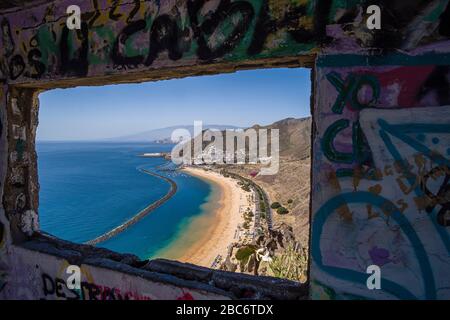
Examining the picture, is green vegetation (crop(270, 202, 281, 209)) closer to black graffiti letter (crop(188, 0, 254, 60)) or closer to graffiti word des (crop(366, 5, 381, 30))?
black graffiti letter (crop(188, 0, 254, 60))

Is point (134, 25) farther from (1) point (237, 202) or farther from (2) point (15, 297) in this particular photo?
(1) point (237, 202)

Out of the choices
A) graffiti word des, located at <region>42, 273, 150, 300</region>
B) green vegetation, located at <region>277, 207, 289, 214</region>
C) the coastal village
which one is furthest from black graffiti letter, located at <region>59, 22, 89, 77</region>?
green vegetation, located at <region>277, 207, 289, 214</region>

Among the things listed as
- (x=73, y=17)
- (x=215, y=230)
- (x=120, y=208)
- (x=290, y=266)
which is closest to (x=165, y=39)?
(x=73, y=17)

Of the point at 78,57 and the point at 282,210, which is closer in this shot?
the point at 78,57

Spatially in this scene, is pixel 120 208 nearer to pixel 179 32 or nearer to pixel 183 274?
pixel 183 274

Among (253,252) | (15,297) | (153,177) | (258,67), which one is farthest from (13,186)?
(153,177)

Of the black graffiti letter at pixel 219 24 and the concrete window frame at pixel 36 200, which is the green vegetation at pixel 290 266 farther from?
the black graffiti letter at pixel 219 24
